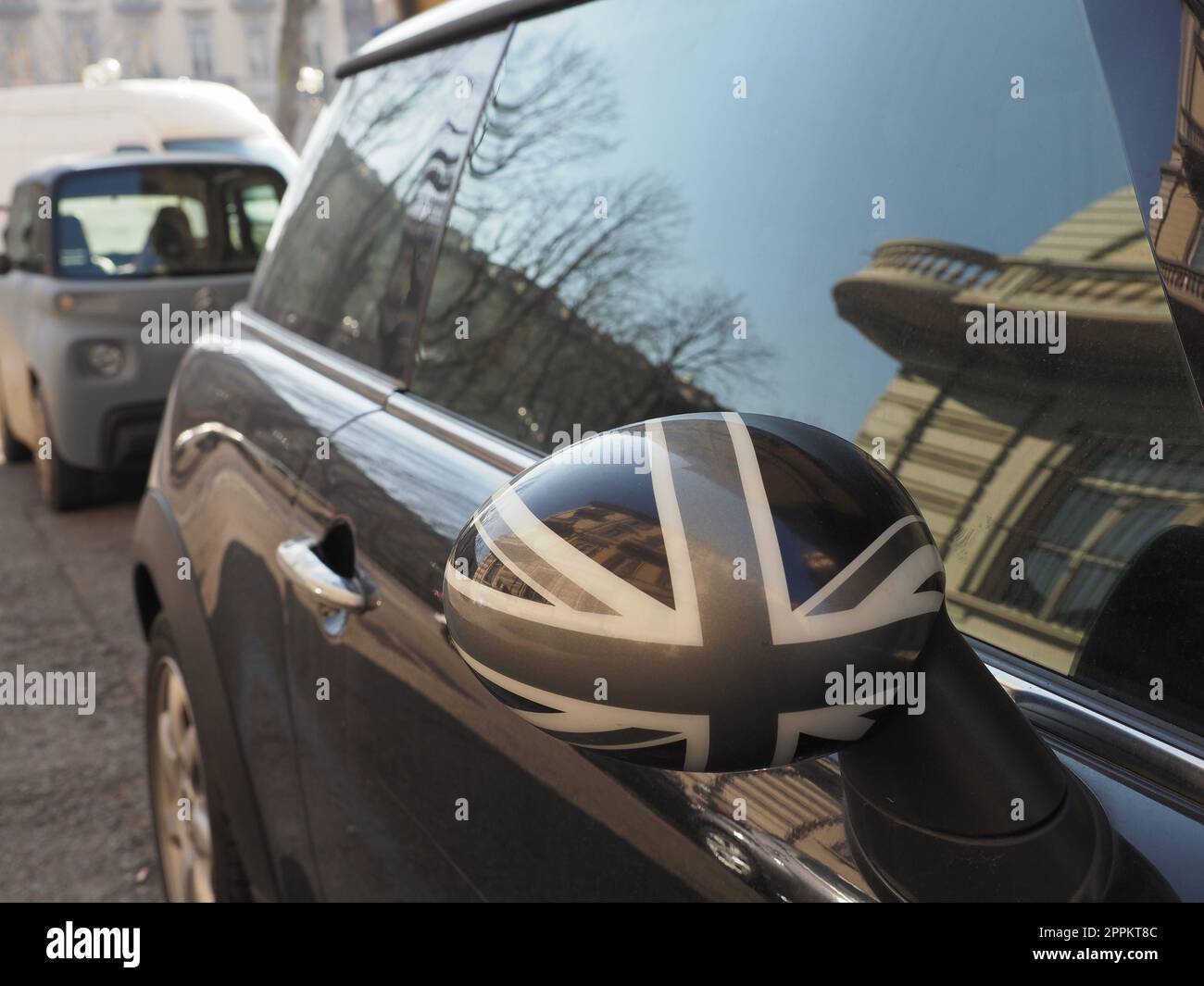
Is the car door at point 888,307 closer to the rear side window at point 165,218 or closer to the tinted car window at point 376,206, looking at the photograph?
the tinted car window at point 376,206

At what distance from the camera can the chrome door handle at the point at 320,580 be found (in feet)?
5.33

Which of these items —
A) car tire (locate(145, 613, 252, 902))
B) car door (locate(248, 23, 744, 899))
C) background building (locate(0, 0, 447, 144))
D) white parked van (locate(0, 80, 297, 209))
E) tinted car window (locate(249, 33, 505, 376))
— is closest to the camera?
car door (locate(248, 23, 744, 899))

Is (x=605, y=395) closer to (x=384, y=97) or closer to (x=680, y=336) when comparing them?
(x=680, y=336)

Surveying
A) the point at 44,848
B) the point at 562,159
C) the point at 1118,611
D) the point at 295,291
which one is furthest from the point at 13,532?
the point at 1118,611

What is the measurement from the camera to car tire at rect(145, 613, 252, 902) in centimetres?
232

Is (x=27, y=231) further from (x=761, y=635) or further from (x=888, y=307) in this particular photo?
(x=761, y=635)

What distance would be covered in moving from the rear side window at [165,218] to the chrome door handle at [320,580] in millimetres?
5387

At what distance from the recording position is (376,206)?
2191 mm

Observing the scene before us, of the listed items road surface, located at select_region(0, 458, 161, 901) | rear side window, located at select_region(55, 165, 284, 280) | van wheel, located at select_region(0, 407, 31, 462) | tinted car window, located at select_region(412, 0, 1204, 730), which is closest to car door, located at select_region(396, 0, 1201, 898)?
tinted car window, located at select_region(412, 0, 1204, 730)

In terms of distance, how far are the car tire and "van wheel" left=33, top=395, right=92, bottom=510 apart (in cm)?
444

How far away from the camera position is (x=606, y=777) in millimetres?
1177

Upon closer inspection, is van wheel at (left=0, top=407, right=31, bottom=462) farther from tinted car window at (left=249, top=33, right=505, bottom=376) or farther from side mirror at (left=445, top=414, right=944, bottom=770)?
side mirror at (left=445, top=414, right=944, bottom=770)

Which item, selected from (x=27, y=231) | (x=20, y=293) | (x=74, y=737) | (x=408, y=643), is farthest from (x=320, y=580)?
(x=27, y=231)

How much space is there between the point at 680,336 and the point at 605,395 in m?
0.13
